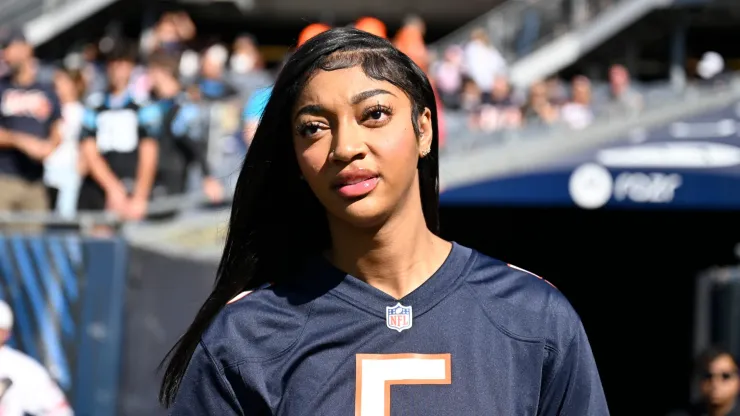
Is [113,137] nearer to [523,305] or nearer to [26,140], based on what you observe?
[26,140]

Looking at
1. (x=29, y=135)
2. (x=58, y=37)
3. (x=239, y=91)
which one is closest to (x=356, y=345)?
(x=29, y=135)

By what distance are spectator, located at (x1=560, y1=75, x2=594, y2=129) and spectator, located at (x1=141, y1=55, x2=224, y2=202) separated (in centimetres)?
384

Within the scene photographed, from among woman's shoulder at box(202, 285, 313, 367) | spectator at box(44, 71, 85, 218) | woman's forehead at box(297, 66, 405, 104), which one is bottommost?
woman's shoulder at box(202, 285, 313, 367)

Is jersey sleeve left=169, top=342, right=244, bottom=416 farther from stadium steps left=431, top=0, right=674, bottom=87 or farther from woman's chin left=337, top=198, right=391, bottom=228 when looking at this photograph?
stadium steps left=431, top=0, right=674, bottom=87

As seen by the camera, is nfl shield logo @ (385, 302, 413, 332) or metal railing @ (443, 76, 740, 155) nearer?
nfl shield logo @ (385, 302, 413, 332)

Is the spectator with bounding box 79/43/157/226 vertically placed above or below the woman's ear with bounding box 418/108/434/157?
above

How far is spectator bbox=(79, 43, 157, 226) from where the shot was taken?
25.8ft

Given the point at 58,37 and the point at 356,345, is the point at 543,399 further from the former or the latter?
the point at 58,37

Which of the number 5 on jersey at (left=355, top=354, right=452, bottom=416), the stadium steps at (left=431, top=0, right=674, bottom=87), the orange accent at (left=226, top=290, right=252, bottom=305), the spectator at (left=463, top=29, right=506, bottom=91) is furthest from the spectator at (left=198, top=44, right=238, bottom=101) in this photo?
the number 5 on jersey at (left=355, top=354, right=452, bottom=416)

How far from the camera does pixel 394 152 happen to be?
2242mm

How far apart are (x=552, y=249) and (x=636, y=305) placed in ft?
3.89

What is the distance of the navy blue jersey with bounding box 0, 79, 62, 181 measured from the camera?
7.84 m

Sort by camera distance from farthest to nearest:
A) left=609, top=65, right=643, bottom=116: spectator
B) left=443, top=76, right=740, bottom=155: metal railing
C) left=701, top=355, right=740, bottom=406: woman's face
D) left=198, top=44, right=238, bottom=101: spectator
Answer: left=609, top=65, right=643, bottom=116: spectator, left=443, top=76, right=740, bottom=155: metal railing, left=198, top=44, right=238, bottom=101: spectator, left=701, top=355, right=740, bottom=406: woman's face

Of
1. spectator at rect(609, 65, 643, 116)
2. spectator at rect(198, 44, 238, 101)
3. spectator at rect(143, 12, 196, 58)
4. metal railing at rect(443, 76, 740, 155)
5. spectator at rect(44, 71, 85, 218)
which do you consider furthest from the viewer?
spectator at rect(143, 12, 196, 58)
